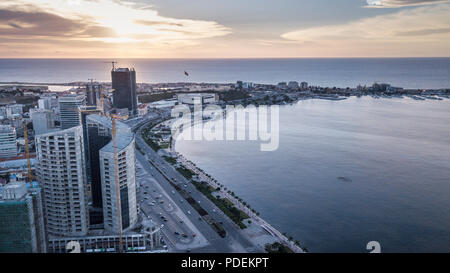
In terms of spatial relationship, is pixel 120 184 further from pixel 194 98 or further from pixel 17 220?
pixel 194 98

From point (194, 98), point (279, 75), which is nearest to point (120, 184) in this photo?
point (194, 98)

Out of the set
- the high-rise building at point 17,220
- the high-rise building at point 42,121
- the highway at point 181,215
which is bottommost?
the highway at point 181,215

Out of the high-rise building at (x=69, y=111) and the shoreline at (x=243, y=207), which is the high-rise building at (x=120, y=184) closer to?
the shoreline at (x=243, y=207)

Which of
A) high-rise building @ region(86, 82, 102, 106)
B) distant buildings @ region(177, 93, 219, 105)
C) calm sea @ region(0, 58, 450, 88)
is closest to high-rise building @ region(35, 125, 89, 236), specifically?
high-rise building @ region(86, 82, 102, 106)

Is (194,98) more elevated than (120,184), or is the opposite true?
(194,98)

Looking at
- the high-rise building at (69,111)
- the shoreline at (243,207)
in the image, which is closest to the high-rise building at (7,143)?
the high-rise building at (69,111)

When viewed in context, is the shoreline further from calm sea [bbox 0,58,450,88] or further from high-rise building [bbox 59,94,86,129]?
calm sea [bbox 0,58,450,88]
